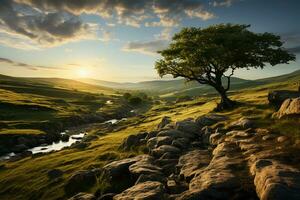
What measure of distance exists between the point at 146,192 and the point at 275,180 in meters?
10.3

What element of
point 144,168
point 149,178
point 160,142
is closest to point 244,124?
point 160,142

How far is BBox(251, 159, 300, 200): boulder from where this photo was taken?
18172 millimetres

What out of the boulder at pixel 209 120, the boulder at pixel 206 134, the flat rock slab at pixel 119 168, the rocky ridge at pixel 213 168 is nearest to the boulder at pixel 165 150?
the rocky ridge at pixel 213 168

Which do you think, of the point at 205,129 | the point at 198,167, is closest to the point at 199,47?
the point at 205,129

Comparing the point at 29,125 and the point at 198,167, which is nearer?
the point at 198,167

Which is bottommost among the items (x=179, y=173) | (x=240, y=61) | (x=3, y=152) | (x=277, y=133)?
(x=3, y=152)

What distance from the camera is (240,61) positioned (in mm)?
64688

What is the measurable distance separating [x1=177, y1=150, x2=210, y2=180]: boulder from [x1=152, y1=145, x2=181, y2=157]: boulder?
14.1ft

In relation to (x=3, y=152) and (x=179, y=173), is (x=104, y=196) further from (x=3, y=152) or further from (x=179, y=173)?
(x=3, y=152)

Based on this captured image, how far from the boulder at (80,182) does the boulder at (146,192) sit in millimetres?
12569

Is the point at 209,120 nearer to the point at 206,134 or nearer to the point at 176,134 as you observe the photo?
the point at 206,134

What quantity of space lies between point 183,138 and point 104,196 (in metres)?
15.2

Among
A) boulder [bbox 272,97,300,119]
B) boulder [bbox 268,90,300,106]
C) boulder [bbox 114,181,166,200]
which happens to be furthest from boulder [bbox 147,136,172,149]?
boulder [bbox 268,90,300,106]

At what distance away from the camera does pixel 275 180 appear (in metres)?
19.4
